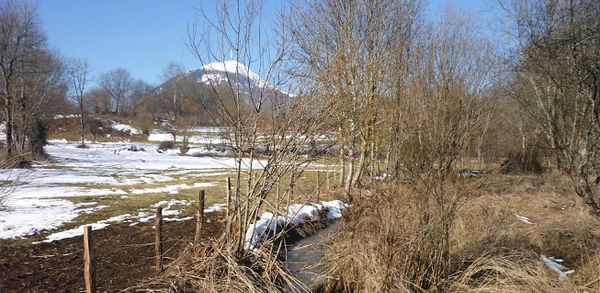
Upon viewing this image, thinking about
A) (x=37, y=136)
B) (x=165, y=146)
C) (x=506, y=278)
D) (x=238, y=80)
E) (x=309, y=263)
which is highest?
(x=238, y=80)

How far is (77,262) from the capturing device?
6234mm

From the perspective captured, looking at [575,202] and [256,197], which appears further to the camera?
[575,202]

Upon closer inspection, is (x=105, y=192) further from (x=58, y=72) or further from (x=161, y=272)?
(x=58, y=72)

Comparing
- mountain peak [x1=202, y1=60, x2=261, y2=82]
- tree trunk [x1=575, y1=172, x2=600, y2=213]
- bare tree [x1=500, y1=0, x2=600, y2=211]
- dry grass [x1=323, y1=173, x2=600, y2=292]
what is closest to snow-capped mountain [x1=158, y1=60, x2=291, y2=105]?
mountain peak [x1=202, y1=60, x2=261, y2=82]

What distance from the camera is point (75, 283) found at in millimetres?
5398

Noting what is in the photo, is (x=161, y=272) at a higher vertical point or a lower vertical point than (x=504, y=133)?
lower

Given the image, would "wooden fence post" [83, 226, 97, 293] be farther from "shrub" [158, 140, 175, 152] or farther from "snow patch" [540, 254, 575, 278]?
"shrub" [158, 140, 175, 152]

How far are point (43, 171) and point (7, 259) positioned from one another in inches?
563

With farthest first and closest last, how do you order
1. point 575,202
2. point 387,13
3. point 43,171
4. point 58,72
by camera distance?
point 58,72
point 43,171
point 387,13
point 575,202

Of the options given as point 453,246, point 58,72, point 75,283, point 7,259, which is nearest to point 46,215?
point 7,259

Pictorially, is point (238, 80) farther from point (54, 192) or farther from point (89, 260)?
point (54, 192)

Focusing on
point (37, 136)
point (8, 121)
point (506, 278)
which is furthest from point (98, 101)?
point (506, 278)

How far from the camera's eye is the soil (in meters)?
5.34

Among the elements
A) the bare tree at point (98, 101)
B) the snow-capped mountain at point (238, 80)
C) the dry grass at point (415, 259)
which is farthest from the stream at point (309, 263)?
the bare tree at point (98, 101)
